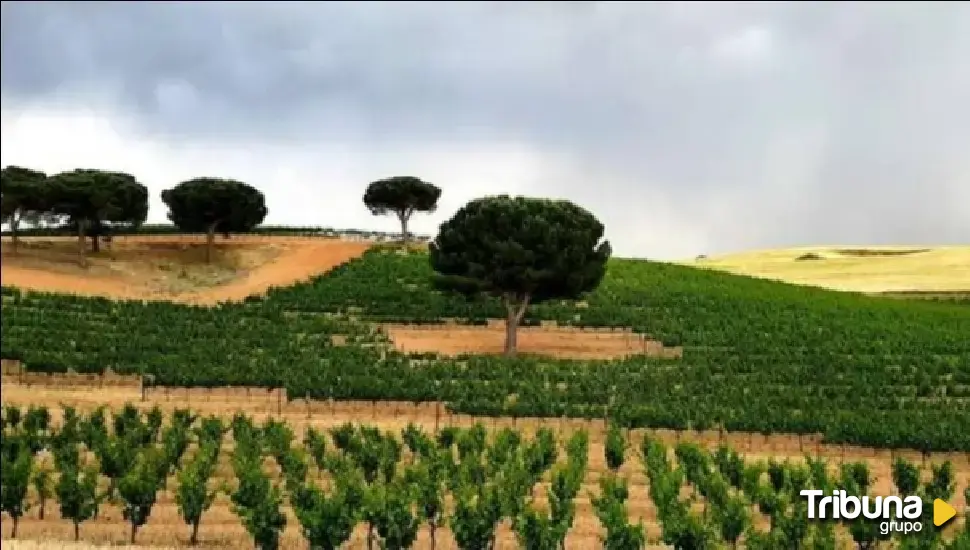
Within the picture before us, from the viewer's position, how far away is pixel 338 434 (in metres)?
28.3

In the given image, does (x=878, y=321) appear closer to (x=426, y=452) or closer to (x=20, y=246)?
(x=426, y=452)

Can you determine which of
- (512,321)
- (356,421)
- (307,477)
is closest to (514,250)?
(512,321)

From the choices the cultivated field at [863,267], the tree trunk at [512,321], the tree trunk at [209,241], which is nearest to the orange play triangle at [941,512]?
the cultivated field at [863,267]

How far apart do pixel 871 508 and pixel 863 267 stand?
53.7m

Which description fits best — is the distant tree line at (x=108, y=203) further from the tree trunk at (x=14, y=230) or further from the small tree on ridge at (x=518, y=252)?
the small tree on ridge at (x=518, y=252)

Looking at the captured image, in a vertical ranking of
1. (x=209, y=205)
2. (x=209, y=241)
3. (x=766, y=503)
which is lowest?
(x=766, y=503)

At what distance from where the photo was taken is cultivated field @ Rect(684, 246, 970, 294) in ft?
175

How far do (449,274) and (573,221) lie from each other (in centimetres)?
655

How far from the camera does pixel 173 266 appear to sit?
252 feet

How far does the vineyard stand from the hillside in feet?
15.2

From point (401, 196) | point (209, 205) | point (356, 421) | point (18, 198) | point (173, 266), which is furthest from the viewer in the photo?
point (401, 196)

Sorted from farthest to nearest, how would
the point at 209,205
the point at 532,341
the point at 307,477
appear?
the point at 209,205 < the point at 532,341 < the point at 307,477

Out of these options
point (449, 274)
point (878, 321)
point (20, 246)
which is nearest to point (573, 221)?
point (449, 274)

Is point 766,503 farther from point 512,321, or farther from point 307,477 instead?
point 512,321
